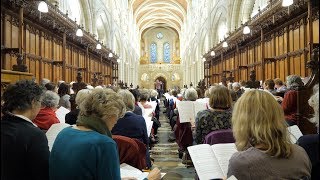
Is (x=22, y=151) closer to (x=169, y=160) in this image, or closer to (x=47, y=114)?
(x=47, y=114)

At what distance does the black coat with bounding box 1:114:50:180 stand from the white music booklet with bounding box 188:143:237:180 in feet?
3.67

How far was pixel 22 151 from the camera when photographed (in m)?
2.34

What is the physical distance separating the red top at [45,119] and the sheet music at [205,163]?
2183mm

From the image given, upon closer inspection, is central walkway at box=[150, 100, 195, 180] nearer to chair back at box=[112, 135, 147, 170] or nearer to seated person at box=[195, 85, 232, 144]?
seated person at box=[195, 85, 232, 144]

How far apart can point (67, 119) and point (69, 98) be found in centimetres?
177

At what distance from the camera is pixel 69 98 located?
22.0 feet

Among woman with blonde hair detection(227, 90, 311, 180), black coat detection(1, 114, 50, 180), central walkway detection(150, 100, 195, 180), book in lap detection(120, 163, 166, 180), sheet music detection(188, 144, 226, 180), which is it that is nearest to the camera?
woman with blonde hair detection(227, 90, 311, 180)

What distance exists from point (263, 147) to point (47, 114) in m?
3.05

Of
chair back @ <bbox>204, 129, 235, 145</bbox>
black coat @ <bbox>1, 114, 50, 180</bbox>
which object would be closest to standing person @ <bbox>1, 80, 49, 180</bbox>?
black coat @ <bbox>1, 114, 50, 180</bbox>

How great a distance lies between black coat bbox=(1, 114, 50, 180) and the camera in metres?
2.32

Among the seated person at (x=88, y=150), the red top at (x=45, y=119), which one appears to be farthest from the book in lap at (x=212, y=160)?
the red top at (x=45, y=119)

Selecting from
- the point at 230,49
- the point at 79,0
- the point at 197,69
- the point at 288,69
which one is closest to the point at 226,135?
the point at 288,69

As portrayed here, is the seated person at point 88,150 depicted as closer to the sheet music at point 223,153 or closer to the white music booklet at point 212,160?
the white music booklet at point 212,160

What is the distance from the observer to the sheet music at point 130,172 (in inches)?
112
